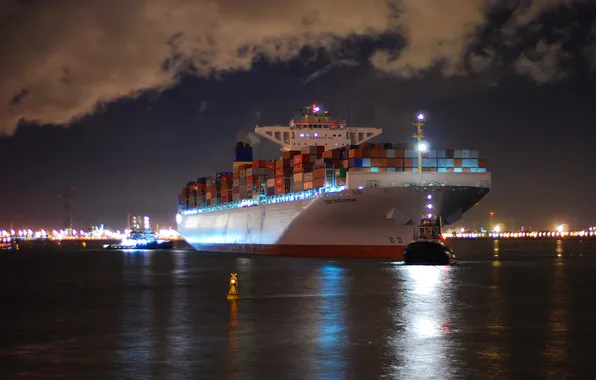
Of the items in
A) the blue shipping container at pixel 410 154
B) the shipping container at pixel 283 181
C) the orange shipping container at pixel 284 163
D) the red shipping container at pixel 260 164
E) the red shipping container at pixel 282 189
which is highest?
the red shipping container at pixel 260 164

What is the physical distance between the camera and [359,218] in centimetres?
6831

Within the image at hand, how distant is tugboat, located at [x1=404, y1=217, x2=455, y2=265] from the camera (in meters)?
62.0

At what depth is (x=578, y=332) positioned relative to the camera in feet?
67.4

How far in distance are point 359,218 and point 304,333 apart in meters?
48.0

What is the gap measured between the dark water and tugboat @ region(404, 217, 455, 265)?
2358 centimetres

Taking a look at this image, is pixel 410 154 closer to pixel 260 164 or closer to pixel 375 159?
pixel 375 159

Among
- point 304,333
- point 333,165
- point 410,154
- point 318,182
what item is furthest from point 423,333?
point 318,182

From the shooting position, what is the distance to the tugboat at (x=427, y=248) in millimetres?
61969

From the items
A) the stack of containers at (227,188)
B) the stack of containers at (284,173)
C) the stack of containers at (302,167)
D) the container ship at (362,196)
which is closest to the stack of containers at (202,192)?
the stack of containers at (227,188)

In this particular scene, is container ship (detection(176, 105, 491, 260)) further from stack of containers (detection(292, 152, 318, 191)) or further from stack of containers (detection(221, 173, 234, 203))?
stack of containers (detection(221, 173, 234, 203))

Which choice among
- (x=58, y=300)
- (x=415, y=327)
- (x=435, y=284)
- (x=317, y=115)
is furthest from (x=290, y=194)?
(x=415, y=327)

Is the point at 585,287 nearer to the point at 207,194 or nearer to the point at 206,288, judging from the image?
the point at 206,288

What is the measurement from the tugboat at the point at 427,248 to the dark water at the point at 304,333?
23.6 metres

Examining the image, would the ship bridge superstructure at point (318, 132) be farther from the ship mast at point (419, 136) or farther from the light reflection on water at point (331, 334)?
the light reflection on water at point (331, 334)
